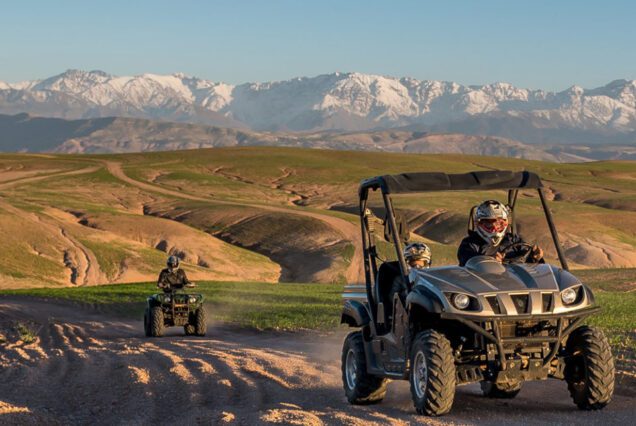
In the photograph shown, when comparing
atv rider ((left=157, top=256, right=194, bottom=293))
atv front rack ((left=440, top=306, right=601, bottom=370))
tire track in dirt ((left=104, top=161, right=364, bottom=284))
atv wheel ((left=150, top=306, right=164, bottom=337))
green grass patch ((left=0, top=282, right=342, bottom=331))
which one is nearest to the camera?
atv front rack ((left=440, top=306, right=601, bottom=370))

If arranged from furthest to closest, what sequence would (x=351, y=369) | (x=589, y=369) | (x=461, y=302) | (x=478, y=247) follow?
(x=351, y=369)
(x=478, y=247)
(x=589, y=369)
(x=461, y=302)

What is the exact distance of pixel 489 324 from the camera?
1109 cm

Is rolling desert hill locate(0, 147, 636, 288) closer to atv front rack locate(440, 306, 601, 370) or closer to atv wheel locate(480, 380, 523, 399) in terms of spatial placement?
atv wheel locate(480, 380, 523, 399)

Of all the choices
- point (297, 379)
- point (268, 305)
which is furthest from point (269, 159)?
point (297, 379)

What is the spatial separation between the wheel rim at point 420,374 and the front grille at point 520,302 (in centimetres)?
115

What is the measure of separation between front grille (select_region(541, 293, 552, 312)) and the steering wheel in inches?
47.8

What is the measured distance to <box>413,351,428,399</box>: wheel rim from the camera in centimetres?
1136

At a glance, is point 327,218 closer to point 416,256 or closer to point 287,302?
point 287,302

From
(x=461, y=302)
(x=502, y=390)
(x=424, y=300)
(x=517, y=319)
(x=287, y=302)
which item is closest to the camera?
(x=517, y=319)

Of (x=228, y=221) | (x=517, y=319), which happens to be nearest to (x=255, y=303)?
(x=517, y=319)

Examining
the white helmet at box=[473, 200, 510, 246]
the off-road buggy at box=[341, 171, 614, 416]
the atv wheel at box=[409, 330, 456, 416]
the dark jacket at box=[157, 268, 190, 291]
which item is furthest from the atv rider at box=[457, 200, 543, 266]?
the dark jacket at box=[157, 268, 190, 291]

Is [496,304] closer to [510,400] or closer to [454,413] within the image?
[454,413]

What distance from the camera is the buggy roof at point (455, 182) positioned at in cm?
1226

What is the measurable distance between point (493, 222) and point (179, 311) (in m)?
17.1
